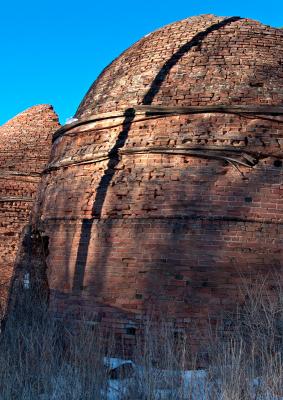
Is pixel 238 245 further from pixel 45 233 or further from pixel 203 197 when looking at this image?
pixel 45 233

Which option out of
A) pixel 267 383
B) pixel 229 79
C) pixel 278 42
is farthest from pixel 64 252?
pixel 278 42

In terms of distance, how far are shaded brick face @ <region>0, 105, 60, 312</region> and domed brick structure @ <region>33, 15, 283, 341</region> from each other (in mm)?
3988

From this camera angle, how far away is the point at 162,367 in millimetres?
5176

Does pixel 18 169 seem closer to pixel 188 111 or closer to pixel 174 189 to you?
pixel 188 111

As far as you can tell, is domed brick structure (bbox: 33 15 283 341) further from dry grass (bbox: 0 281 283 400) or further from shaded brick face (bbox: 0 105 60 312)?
shaded brick face (bbox: 0 105 60 312)

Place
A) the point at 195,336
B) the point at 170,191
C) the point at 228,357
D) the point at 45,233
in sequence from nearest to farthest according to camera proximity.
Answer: the point at 228,357 → the point at 195,336 → the point at 170,191 → the point at 45,233

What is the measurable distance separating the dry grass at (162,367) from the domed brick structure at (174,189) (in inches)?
15.3

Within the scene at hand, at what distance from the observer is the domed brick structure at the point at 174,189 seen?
6.70 meters

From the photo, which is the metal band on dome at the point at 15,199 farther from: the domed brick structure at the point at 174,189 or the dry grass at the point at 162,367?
the dry grass at the point at 162,367

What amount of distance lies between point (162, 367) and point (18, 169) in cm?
884

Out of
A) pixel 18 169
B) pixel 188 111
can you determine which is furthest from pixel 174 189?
pixel 18 169

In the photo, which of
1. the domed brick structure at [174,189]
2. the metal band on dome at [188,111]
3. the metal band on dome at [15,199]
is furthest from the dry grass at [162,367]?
the metal band on dome at [15,199]

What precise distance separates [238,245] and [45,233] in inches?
121

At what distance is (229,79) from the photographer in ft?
25.1
